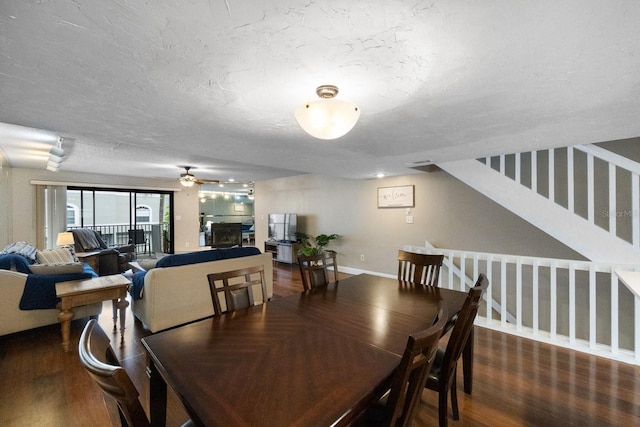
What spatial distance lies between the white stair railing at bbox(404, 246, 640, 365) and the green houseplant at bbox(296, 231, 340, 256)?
2.54 m

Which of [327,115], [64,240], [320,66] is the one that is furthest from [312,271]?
[64,240]

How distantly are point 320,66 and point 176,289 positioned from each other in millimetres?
2827

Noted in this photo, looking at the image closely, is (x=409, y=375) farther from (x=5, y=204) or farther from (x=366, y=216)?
(x=5, y=204)

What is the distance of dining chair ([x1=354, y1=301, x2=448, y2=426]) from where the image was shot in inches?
35.3

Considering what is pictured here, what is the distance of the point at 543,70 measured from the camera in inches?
57.4

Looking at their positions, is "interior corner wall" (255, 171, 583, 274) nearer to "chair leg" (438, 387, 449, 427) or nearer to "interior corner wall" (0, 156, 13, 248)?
"chair leg" (438, 387, 449, 427)

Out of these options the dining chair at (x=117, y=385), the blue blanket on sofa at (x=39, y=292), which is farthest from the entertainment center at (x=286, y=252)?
the dining chair at (x=117, y=385)

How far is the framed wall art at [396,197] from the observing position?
5191 mm

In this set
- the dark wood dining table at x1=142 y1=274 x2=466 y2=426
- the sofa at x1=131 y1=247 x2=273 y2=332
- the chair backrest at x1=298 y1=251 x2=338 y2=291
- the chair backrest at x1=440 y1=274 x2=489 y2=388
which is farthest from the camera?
the sofa at x1=131 y1=247 x2=273 y2=332

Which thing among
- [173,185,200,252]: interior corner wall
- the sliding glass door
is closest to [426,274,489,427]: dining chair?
[173,185,200,252]: interior corner wall

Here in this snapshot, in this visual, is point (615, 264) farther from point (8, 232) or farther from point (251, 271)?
point (8, 232)

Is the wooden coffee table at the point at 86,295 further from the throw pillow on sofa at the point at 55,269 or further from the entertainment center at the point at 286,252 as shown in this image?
Answer: the entertainment center at the point at 286,252

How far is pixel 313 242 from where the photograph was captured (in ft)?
22.4

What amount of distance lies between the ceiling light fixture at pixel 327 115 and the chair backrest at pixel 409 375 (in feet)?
3.65
